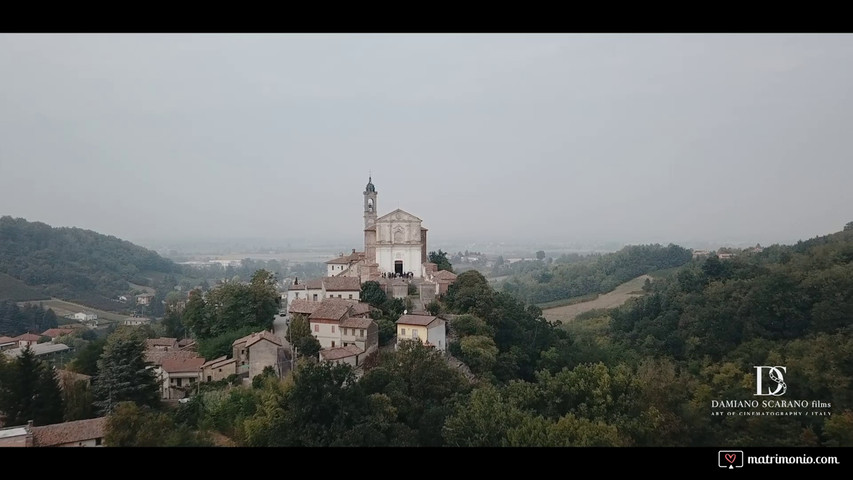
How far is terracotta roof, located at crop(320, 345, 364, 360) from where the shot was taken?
42.8 ft

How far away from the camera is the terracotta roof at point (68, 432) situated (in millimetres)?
9086

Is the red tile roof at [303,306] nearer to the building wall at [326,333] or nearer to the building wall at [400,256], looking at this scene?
the building wall at [326,333]

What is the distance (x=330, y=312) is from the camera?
47.5ft

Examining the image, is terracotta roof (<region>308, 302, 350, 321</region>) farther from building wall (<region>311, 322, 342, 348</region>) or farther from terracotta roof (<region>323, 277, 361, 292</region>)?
terracotta roof (<region>323, 277, 361, 292</region>)

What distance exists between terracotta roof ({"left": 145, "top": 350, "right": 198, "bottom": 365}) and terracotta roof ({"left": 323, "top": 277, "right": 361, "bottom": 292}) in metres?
4.43

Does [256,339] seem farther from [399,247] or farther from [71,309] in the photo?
[71,309]

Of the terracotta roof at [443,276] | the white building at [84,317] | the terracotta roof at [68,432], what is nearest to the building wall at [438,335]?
the terracotta roof at [443,276]

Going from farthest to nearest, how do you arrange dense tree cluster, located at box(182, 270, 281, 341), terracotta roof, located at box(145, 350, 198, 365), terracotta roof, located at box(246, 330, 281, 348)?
Answer: dense tree cluster, located at box(182, 270, 281, 341) < terracotta roof, located at box(145, 350, 198, 365) < terracotta roof, located at box(246, 330, 281, 348)

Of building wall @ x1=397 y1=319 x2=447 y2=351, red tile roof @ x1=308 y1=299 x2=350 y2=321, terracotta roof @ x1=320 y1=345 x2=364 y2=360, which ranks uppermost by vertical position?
red tile roof @ x1=308 y1=299 x2=350 y2=321

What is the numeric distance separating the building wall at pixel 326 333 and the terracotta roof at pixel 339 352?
43 cm

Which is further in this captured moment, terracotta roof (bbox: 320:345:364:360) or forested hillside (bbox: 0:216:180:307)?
forested hillside (bbox: 0:216:180:307)

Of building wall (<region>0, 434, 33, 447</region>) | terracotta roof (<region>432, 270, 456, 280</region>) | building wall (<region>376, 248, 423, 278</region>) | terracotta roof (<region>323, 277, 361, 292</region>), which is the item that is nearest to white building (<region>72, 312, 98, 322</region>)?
building wall (<region>376, 248, 423, 278</region>)
